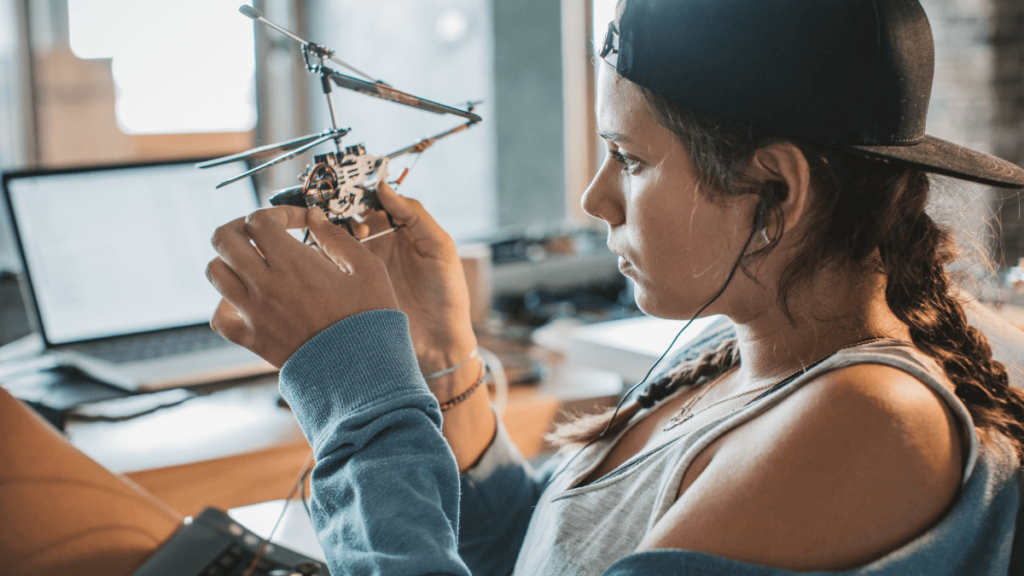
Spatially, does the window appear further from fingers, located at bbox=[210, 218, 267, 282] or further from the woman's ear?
the woman's ear

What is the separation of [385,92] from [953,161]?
434 millimetres

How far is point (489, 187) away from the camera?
212 cm

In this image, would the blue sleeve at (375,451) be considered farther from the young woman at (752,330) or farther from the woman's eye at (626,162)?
the woman's eye at (626,162)

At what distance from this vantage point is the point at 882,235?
55cm

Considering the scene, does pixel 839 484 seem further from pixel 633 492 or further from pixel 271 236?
pixel 271 236

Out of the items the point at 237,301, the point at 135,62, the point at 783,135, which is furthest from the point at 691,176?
the point at 135,62

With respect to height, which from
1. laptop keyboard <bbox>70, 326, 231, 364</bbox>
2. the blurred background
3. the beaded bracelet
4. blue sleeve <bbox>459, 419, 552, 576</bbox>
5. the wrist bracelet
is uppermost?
the blurred background

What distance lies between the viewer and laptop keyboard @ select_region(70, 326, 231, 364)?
1.22m

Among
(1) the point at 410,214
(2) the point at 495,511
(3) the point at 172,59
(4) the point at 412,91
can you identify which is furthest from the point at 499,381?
(4) the point at 412,91

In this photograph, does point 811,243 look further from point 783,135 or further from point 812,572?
point 812,572

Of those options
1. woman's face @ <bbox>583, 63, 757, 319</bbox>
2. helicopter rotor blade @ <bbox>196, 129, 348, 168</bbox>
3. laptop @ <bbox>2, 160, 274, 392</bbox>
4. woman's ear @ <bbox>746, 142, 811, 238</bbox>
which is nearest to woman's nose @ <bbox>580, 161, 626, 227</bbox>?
woman's face @ <bbox>583, 63, 757, 319</bbox>

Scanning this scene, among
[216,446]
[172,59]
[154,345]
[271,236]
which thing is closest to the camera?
[271,236]

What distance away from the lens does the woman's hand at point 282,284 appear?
53 cm

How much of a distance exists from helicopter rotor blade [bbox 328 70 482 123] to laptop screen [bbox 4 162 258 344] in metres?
0.66
